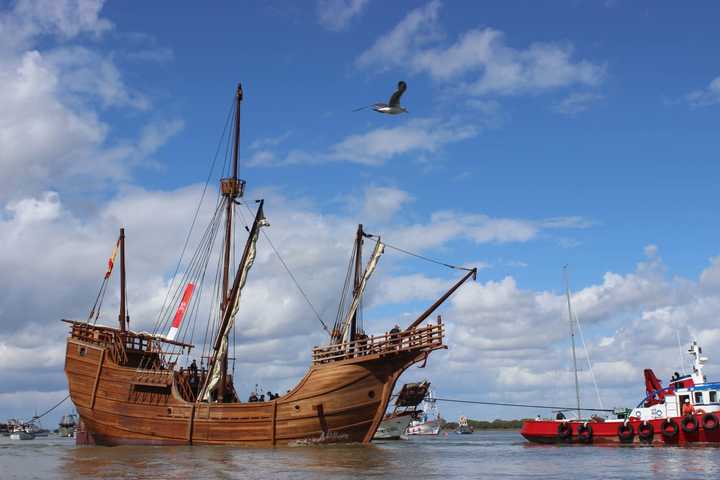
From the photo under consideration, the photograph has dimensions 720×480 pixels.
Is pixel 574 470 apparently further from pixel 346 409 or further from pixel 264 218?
pixel 264 218

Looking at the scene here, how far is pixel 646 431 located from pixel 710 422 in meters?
3.67

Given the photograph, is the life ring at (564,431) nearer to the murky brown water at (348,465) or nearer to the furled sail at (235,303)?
the murky brown water at (348,465)

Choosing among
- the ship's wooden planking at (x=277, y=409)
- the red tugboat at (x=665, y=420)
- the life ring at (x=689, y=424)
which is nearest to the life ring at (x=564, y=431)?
the red tugboat at (x=665, y=420)

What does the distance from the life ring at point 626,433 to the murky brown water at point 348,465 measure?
4714 mm

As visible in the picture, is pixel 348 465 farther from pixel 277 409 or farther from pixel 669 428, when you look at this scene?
pixel 669 428

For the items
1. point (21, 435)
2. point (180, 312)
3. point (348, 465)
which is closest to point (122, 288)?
point (180, 312)

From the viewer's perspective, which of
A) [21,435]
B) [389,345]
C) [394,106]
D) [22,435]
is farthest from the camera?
[22,435]

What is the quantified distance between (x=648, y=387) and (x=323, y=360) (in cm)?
2105

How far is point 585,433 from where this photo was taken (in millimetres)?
43156

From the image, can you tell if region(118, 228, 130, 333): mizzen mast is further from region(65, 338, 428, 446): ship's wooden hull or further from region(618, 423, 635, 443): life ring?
region(618, 423, 635, 443): life ring

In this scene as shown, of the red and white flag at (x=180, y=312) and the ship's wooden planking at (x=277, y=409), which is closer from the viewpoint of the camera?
the ship's wooden planking at (x=277, y=409)

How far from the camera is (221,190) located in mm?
45562

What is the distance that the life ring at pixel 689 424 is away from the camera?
37875mm

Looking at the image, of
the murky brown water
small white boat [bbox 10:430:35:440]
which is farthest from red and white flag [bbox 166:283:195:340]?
small white boat [bbox 10:430:35:440]
